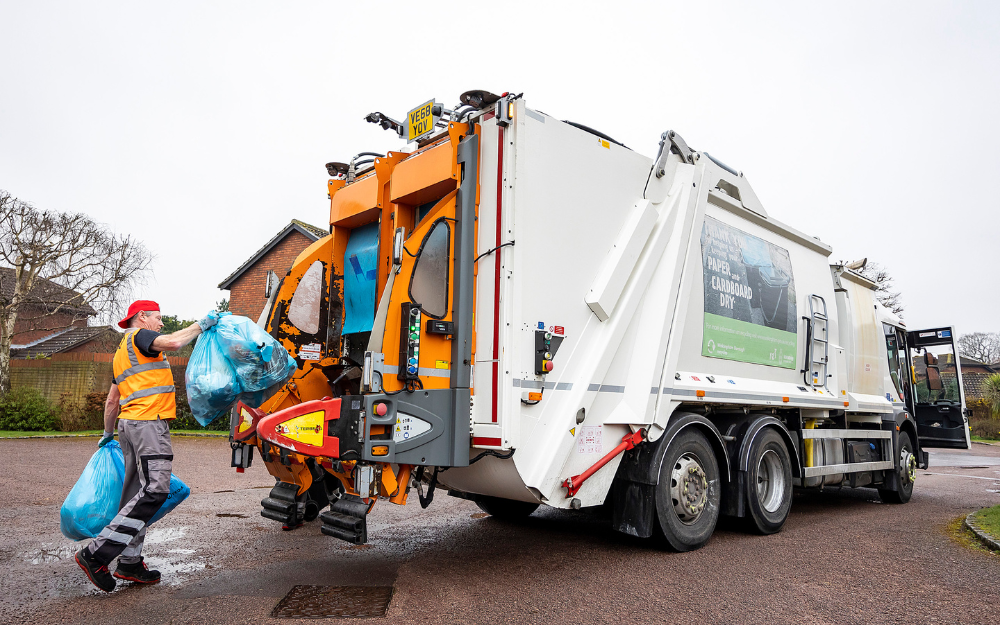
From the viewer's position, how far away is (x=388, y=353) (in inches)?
154

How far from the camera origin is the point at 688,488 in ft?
16.8

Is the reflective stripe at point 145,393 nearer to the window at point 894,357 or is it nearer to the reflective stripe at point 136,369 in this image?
the reflective stripe at point 136,369

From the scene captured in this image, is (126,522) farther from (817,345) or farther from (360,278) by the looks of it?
(817,345)

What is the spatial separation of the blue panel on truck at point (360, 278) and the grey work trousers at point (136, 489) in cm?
155

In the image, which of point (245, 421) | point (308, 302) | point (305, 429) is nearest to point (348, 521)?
point (305, 429)

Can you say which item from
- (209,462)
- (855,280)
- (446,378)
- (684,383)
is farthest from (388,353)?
(209,462)

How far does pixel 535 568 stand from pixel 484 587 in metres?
0.61

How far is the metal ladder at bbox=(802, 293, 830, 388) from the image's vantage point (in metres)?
7.05

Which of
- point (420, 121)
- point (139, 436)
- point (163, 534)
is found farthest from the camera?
point (163, 534)

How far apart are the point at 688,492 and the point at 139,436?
12.7ft

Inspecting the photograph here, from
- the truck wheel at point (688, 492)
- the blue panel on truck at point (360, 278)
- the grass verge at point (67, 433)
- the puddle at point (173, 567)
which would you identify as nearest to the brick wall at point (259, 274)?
the grass verge at point (67, 433)

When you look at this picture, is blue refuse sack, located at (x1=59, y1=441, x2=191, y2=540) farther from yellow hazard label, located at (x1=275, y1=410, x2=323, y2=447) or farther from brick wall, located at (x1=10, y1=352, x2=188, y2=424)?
brick wall, located at (x1=10, y1=352, x2=188, y2=424)

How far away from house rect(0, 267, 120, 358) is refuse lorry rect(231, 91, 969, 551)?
64.4ft

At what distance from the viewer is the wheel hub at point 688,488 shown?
5.04m
